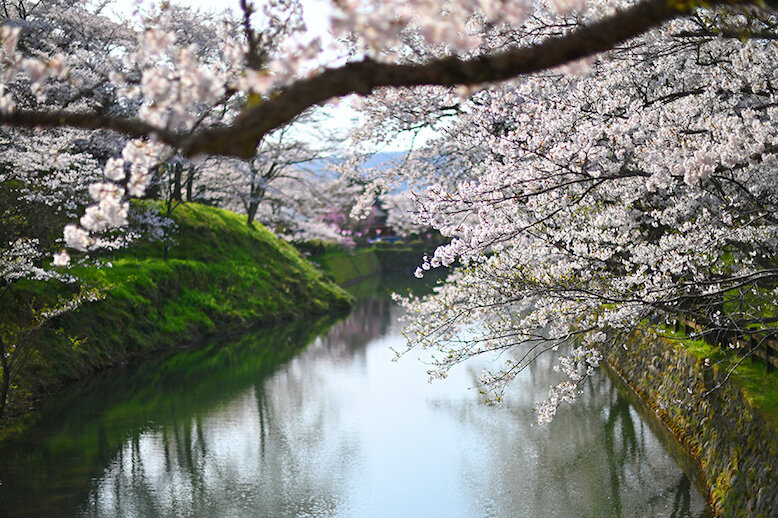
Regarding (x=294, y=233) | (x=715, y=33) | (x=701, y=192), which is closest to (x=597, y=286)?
(x=701, y=192)

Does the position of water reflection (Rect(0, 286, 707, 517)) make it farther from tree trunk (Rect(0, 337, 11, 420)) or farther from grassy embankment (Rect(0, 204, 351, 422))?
grassy embankment (Rect(0, 204, 351, 422))

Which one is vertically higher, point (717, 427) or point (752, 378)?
point (752, 378)

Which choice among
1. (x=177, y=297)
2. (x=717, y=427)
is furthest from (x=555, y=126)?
(x=177, y=297)

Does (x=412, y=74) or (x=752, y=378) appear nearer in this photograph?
(x=412, y=74)

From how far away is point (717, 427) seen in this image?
682cm

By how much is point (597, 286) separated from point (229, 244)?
16.4 meters

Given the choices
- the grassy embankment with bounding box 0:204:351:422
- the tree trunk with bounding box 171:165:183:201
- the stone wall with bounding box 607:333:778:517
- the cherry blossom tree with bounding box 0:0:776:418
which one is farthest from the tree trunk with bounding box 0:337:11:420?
the tree trunk with bounding box 171:165:183:201

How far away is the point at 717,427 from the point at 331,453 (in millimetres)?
4427

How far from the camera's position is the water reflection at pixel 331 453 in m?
6.95

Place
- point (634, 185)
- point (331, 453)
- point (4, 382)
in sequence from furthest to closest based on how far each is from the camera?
point (4, 382) → point (331, 453) → point (634, 185)

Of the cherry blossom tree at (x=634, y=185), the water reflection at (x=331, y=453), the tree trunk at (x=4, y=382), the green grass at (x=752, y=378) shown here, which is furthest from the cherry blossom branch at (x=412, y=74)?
the tree trunk at (x=4, y=382)

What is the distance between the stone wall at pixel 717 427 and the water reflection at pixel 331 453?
345 mm

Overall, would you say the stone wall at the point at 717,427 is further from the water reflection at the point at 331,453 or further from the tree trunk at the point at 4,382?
the tree trunk at the point at 4,382

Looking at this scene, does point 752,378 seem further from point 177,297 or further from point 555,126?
point 177,297
